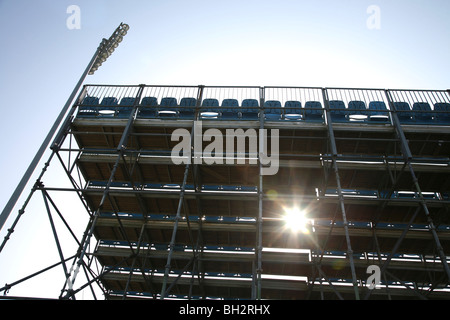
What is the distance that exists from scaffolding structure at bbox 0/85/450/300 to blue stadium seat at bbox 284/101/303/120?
47 millimetres

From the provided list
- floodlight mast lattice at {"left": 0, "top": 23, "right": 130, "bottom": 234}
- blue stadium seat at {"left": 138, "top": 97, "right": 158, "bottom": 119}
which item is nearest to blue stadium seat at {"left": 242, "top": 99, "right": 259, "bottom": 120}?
blue stadium seat at {"left": 138, "top": 97, "right": 158, "bottom": 119}

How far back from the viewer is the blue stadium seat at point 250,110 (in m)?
13.5

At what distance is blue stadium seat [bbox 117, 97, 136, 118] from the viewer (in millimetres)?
13337

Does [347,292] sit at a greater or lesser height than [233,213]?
lesser

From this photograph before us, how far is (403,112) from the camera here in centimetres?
1292

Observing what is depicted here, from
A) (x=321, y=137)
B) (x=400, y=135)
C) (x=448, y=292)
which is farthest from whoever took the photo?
(x=448, y=292)

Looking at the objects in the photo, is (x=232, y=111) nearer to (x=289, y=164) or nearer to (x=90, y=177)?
(x=289, y=164)

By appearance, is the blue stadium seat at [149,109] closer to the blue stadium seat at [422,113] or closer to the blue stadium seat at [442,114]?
the blue stadium seat at [422,113]

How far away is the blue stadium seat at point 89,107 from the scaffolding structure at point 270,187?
58mm

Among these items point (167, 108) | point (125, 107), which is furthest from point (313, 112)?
point (125, 107)

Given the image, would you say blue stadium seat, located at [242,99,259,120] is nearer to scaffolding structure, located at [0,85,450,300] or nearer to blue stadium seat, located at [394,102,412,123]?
scaffolding structure, located at [0,85,450,300]
